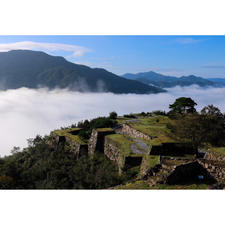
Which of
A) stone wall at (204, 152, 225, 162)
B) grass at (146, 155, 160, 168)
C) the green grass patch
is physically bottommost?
the green grass patch

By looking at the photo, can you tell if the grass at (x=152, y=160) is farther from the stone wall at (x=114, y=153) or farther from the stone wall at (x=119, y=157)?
the stone wall at (x=114, y=153)

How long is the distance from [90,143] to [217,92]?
9242 millimetres

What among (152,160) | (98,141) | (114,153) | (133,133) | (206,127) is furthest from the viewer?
(133,133)

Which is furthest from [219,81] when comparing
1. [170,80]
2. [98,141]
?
[98,141]

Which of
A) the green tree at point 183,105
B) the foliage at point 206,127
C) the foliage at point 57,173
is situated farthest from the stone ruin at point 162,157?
the green tree at point 183,105

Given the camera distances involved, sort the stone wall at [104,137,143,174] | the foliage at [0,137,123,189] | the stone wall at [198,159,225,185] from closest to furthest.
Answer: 1. the stone wall at [198,159,225,185]
2. the foliage at [0,137,123,189]
3. the stone wall at [104,137,143,174]

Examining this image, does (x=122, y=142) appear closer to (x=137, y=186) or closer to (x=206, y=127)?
(x=206, y=127)

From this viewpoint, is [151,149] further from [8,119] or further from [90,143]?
[8,119]

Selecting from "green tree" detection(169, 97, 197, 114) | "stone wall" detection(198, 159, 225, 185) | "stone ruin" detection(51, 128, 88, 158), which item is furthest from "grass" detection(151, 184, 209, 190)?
"green tree" detection(169, 97, 197, 114)

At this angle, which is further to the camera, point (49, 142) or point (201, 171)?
point (49, 142)

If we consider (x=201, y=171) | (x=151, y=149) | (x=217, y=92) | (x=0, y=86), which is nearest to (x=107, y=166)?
(x=151, y=149)

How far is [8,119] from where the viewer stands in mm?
9625

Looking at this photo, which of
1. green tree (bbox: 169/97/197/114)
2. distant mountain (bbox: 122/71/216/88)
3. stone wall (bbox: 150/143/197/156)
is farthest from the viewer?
green tree (bbox: 169/97/197/114)

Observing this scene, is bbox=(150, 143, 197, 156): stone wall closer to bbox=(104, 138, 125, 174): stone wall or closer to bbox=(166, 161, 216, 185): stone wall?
bbox=(104, 138, 125, 174): stone wall
